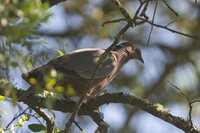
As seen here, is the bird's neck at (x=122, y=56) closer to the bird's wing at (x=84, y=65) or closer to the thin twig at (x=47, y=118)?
the bird's wing at (x=84, y=65)

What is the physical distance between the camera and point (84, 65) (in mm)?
4965

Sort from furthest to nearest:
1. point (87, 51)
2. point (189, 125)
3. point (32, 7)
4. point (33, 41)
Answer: point (87, 51) < point (189, 125) < point (33, 41) < point (32, 7)

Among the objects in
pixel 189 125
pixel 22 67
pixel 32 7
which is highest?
pixel 32 7

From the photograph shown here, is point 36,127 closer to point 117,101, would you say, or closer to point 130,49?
point 117,101

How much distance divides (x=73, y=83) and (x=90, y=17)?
2.44 meters

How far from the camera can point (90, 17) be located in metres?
7.14

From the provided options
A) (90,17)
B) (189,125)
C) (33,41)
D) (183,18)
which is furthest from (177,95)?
(33,41)

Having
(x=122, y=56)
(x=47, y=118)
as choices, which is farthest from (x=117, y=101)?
(x=122, y=56)

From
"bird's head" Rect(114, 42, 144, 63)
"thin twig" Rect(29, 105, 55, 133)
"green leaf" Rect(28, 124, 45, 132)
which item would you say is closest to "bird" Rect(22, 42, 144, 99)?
"bird's head" Rect(114, 42, 144, 63)

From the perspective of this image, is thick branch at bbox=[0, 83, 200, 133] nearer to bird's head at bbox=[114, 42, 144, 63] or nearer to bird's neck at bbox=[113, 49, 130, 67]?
bird's neck at bbox=[113, 49, 130, 67]

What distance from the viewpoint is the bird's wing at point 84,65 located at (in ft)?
15.6

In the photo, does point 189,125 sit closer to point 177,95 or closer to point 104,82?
point 104,82

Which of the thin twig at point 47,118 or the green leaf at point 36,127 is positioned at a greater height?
the green leaf at point 36,127

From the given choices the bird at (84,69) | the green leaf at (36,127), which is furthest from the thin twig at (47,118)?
the bird at (84,69)
